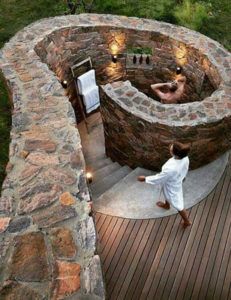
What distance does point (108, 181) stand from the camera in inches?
301

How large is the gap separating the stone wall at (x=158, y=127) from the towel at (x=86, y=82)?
1.94 m

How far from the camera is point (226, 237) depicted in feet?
19.7

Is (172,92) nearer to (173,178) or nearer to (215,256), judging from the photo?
(173,178)

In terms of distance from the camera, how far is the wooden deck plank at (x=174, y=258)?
17.7 feet

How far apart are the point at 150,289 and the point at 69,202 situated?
232 cm

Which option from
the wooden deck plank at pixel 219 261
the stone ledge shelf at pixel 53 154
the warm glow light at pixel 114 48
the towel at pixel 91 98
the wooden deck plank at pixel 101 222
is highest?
the stone ledge shelf at pixel 53 154

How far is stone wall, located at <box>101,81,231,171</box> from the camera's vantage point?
6566 millimetres

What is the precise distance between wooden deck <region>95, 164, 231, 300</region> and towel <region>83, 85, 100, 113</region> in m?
4.08

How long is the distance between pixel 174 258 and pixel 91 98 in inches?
206

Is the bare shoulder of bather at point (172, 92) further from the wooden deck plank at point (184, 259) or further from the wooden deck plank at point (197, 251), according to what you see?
the wooden deck plank at point (184, 259)

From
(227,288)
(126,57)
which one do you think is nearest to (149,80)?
(126,57)

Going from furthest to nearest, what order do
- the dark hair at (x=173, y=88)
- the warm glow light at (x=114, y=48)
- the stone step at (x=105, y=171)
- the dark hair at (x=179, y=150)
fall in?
the warm glow light at (x=114, y=48)
the dark hair at (x=173, y=88)
the stone step at (x=105, y=171)
the dark hair at (x=179, y=150)

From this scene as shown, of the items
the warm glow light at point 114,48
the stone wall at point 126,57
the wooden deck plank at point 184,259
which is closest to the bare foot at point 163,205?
the wooden deck plank at point 184,259

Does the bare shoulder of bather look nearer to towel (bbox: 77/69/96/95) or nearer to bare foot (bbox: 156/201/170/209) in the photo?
towel (bbox: 77/69/96/95)
